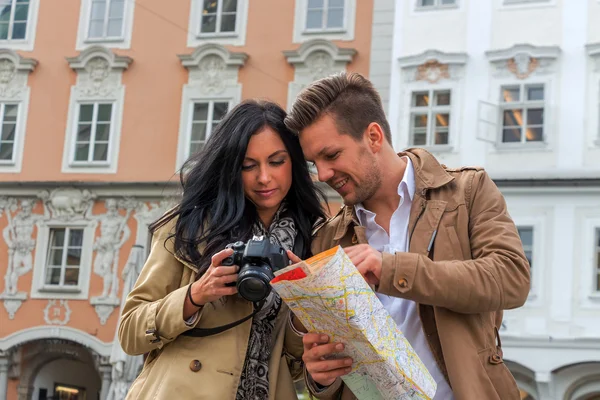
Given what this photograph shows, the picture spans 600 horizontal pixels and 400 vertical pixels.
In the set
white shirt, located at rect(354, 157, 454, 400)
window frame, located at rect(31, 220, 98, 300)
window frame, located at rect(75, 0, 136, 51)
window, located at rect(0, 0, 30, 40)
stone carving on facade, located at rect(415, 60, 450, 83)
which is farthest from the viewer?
window, located at rect(0, 0, 30, 40)

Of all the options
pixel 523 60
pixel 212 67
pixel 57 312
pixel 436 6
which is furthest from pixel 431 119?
pixel 57 312

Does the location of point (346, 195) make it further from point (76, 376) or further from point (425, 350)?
point (76, 376)

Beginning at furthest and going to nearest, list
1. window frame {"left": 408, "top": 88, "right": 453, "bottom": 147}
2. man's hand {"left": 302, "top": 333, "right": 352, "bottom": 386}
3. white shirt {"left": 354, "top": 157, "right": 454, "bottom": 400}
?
1. window frame {"left": 408, "top": 88, "right": 453, "bottom": 147}
2. white shirt {"left": 354, "top": 157, "right": 454, "bottom": 400}
3. man's hand {"left": 302, "top": 333, "right": 352, "bottom": 386}

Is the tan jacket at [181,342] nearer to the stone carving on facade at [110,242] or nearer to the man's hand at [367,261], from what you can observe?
the man's hand at [367,261]

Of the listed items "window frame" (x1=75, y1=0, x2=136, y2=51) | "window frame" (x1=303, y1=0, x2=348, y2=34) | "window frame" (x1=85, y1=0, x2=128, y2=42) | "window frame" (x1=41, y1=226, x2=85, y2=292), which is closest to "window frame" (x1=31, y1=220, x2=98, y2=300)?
"window frame" (x1=41, y1=226, x2=85, y2=292)

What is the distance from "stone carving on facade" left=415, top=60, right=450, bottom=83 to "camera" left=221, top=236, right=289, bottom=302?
547 inches

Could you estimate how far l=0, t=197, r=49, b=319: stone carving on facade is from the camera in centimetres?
1842

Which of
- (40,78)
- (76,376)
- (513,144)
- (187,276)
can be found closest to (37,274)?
Result: (76,376)

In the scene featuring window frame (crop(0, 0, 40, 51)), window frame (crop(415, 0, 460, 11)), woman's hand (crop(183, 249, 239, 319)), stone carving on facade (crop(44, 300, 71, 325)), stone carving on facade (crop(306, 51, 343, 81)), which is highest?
window frame (crop(415, 0, 460, 11))

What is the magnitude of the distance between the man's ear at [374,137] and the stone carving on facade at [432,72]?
13488 mm

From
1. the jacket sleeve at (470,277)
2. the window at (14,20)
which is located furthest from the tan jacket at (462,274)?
the window at (14,20)

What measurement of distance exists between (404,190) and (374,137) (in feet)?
0.67

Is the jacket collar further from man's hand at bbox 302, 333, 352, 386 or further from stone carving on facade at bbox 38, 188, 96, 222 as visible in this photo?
stone carving on facade at bbox 38, 188, 96, 222

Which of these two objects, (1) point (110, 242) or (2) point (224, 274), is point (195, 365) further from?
(1) point (110, 242)
